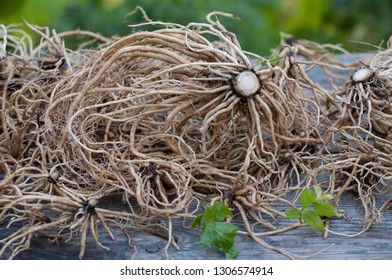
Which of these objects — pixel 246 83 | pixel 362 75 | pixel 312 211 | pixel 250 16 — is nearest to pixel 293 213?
pixel 312 211

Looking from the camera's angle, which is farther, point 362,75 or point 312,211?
point 362,75

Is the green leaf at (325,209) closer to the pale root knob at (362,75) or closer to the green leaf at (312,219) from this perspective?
the green leaf at (312,219)

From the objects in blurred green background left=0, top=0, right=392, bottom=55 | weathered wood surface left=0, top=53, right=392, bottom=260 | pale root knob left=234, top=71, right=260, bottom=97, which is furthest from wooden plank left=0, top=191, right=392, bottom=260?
blurred green background left=0, top=0, right=392, bottom=55

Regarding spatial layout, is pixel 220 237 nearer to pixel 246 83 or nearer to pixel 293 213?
pixel 293 213

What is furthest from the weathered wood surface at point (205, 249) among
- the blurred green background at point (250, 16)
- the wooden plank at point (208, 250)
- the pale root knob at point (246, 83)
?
the blurred green background at point (250, 16)

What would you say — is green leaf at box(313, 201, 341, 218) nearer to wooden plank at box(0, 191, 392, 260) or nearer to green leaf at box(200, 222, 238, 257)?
wooden plank at box(0, 191, 392, 260)

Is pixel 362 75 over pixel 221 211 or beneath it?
over
